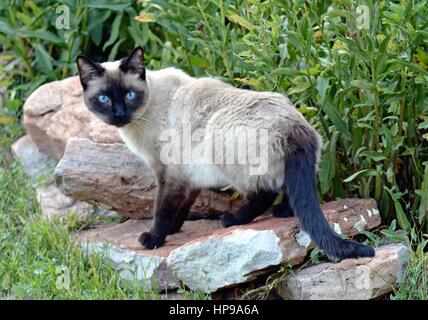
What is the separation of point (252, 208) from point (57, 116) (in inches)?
72.2

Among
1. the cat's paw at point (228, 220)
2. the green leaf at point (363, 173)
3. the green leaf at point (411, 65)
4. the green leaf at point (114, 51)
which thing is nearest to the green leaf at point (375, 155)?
the green leaf at point (363, 173)

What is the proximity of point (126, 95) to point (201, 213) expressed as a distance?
3.04ft

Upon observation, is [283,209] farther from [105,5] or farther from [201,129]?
[105,5]

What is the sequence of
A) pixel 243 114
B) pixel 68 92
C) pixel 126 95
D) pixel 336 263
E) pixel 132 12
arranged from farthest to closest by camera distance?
pixel 132 12 → pixel 68 92 → pixel 126 95 → pixel 243 114 → pixel 336 263

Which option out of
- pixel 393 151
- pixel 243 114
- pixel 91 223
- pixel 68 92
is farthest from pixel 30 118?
pixel 393 151

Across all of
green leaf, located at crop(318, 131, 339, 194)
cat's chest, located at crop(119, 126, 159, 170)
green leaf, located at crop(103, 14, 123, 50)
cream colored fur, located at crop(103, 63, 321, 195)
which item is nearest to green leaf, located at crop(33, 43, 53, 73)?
green leaf, located at crop(103, 14, 123, 50)

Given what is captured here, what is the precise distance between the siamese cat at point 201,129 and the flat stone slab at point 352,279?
306mm

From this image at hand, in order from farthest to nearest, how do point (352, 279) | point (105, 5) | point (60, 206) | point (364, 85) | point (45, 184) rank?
point (105, 5), point (45, 184), point (60, 206), point (364, 85), point (352, 279)

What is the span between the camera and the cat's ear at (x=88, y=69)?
13.8 ft

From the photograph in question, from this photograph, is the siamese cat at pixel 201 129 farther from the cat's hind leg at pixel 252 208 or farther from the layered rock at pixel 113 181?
the layered rock at pixel 113 181

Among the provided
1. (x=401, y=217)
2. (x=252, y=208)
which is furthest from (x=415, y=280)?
(x=252, y=208)

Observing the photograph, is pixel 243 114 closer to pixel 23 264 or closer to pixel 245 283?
pixel 245 283

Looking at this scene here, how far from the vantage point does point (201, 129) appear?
4.11 meters

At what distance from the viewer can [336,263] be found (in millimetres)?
3682
